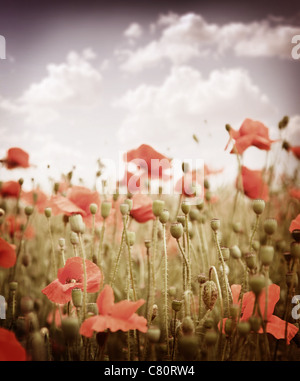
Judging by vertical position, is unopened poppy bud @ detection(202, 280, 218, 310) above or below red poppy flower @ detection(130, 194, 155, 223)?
below

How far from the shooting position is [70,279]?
64 cm

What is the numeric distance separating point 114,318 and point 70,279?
0.15 m

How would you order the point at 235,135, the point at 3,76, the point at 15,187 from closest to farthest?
the point at 235,135 < the point at 3,76 < the point at 15,187

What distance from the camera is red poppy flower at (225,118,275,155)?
0.82 metres

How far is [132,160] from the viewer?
0.90m

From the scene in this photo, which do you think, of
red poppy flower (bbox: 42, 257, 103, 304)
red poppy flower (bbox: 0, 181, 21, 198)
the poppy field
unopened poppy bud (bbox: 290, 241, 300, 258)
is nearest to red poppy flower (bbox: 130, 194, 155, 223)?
the poppy field

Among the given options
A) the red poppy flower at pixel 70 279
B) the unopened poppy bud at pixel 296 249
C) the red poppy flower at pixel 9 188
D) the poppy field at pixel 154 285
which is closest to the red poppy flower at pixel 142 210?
the poppy field at pixel 154 285

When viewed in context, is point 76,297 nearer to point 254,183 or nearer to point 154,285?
point 154,285

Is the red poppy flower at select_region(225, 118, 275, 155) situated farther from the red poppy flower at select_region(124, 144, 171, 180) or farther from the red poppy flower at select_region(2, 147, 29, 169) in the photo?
the red poppy flower at select_region(2, 147, 29, 169)

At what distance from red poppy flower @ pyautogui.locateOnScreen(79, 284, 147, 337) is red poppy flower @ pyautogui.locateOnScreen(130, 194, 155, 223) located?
0.30m

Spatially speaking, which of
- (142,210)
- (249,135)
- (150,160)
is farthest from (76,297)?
(249,135)
